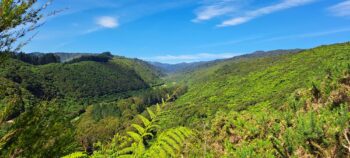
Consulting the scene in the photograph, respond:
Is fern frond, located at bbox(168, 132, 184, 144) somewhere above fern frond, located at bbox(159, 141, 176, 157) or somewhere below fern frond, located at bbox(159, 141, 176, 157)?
above

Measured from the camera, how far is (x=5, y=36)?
7.14 metres

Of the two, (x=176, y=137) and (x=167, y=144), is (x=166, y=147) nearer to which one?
(x=167, y=144)

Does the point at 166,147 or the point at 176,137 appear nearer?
the point at 166,147

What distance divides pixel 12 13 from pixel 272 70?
537 feet

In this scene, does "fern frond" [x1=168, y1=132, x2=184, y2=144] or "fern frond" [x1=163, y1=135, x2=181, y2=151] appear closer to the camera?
"fern frond" [x1=163, y1=135, x2=181, y2=151]

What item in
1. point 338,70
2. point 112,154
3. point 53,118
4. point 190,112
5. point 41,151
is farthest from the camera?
point 190,112

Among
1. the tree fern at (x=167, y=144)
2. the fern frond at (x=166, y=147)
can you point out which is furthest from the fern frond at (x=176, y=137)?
the fern frond at (x=166, y=147)

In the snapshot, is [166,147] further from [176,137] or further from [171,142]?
[176,137]

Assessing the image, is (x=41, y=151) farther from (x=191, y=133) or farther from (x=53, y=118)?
(x=191, y=133)

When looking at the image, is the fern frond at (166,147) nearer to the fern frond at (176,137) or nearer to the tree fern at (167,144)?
the tree fern at (167,144)

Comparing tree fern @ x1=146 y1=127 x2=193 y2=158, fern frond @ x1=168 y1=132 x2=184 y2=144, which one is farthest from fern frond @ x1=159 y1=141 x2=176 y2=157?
fern frond @ x1=168 y1=132 x2=184 y2=144

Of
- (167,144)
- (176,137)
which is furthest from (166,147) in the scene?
(176,137)

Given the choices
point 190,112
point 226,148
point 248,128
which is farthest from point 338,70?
point 190,112

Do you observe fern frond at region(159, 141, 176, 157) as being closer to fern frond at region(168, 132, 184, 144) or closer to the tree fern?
the tree fern
